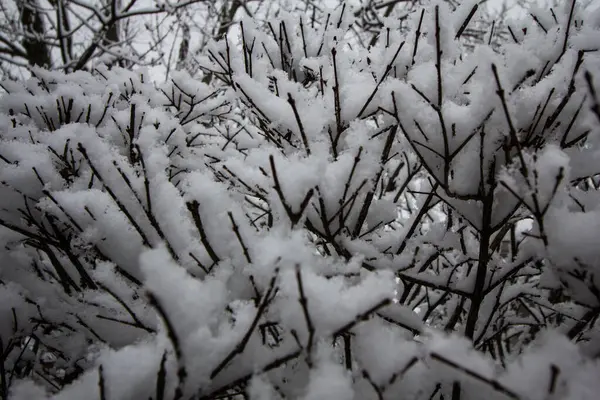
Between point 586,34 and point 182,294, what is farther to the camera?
point 586,34

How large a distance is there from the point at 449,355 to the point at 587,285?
0.42 metres

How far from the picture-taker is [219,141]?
309 centimetres

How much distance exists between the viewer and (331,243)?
126 cm

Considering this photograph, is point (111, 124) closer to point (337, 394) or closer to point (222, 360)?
point (222, 360)

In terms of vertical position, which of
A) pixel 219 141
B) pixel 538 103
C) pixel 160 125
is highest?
pixel 219 141

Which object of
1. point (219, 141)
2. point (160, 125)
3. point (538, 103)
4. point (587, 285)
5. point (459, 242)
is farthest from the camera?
point (219, 141)

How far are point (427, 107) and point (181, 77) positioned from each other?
1.58 meters

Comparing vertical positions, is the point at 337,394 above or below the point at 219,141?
below

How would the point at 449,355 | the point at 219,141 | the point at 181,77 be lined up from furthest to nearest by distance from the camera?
the point at 219,141
the point at 181,77
the point at 449,355

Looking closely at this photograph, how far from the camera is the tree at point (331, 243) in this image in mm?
825

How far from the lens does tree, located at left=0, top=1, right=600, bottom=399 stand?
32.5 inches

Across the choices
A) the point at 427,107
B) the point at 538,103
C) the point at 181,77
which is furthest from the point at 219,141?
the point at 538,103

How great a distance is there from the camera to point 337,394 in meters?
0.78

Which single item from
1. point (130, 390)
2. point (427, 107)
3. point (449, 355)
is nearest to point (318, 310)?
point (449, 355)
